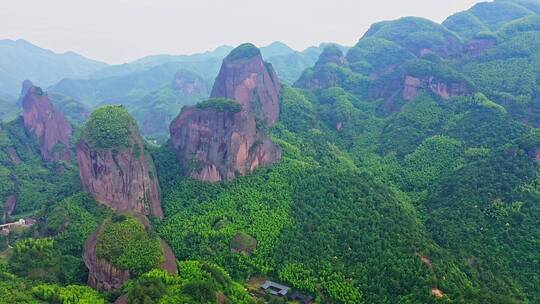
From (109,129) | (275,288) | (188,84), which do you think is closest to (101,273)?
(275,288)

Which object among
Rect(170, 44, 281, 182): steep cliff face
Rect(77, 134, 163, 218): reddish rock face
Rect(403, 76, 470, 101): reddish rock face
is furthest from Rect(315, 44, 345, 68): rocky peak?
Rect(77, 134, 163, 218): reddish rock face

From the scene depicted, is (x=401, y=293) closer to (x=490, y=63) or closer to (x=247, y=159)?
(x=247, y=159)

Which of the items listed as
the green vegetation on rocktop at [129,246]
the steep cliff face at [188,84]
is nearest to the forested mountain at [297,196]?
the green vegetation on rocktop at [129,246]

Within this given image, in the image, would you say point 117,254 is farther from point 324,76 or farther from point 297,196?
point 324,76

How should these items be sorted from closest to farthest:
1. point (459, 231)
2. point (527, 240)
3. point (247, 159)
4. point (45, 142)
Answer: point (527, 240) → point (459, 231) → point (247, 159) → point (45, 142)

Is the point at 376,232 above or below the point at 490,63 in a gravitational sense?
below

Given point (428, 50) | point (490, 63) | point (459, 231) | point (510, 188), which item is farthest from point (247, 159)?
point (428, 50)

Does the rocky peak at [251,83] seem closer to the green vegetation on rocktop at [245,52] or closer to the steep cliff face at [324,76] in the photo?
the green vegetation on rocktop at [245,52]
